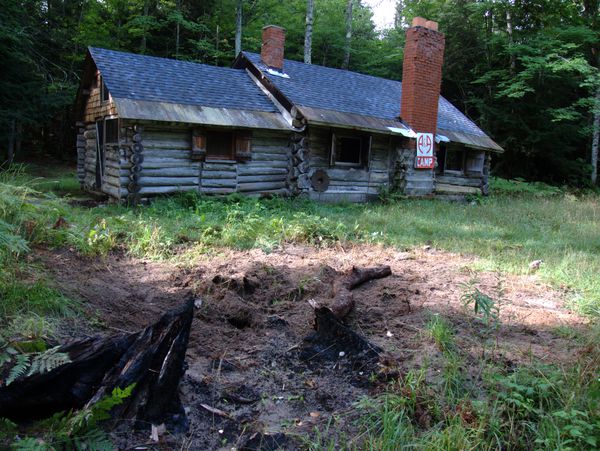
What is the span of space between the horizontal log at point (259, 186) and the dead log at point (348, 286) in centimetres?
802

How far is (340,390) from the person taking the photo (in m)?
3.31

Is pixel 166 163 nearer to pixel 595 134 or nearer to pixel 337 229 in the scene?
pixel 337 229

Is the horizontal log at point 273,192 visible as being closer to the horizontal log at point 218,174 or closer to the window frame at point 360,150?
the horizontal log at point 218,174

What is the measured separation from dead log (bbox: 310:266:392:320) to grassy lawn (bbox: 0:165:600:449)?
81 cm

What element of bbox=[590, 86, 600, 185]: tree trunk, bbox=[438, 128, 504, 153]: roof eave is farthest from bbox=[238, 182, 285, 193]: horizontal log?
bbox=[590, 86, 600, 185]: tree trunk

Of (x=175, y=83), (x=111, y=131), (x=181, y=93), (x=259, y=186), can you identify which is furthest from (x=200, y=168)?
(x=111, y=131)

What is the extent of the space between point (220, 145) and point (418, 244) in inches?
285

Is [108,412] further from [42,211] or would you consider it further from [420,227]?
[420,227]

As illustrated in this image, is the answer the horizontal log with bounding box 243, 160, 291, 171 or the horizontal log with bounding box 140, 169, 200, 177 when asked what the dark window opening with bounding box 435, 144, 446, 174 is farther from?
the horizontal log with bounding box 140, 169, 200, 177

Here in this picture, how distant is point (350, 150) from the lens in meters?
15.8

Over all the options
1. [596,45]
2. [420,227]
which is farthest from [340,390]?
[596,45]

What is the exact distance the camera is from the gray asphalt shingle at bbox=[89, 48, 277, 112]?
1201 cm

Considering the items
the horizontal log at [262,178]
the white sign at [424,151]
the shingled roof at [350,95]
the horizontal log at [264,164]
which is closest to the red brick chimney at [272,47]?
the shingled roof at [350,95]

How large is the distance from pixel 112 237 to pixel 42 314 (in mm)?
3195
